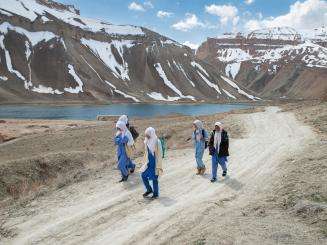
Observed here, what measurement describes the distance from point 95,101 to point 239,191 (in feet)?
395

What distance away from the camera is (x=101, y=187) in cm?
1382

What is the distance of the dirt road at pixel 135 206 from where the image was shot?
9594 millimetres

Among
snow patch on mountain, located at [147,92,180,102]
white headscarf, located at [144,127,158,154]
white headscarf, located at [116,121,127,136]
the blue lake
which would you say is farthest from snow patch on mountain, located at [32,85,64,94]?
white headscarf, located at [144,127,158,154]

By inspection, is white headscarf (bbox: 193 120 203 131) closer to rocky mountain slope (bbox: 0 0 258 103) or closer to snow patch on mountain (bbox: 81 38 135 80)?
rocky mountain slope (bbox: 0 0 258 103)

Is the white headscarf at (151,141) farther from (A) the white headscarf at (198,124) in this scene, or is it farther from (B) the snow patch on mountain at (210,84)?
(B) the snow patch on mountain at (210,84)

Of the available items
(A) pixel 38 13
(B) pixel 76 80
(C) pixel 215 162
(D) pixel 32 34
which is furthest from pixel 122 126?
(A) pixel 38 13

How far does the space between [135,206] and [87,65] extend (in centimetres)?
14504

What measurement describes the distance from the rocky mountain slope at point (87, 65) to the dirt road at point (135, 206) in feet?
345

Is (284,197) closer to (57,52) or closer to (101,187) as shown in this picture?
(101,187)

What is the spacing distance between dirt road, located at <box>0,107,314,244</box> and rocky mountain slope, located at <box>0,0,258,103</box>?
105 metres

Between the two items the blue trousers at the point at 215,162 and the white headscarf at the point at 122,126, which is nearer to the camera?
the blue trousers at the point at 215,162

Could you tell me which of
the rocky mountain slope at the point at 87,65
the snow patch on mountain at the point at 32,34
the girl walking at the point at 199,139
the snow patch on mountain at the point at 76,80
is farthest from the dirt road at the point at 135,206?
the snow patch on mountain at the point at 32,34

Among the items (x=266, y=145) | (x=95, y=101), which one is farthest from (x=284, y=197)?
(x=95, y=101)

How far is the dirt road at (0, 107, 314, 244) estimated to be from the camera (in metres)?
9.59
